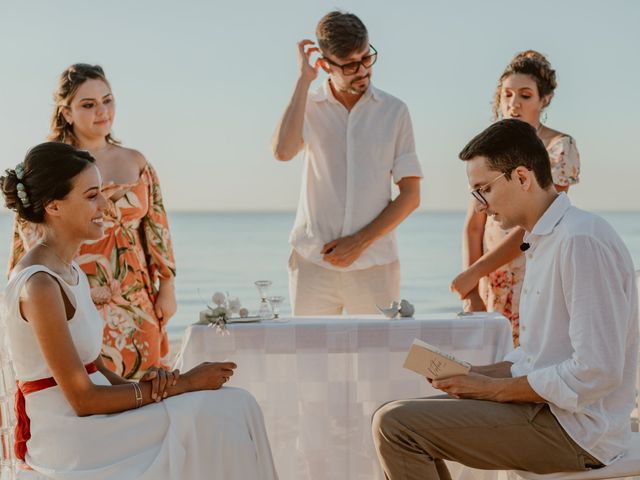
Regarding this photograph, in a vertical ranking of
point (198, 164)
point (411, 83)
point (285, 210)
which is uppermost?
point (411, 83)

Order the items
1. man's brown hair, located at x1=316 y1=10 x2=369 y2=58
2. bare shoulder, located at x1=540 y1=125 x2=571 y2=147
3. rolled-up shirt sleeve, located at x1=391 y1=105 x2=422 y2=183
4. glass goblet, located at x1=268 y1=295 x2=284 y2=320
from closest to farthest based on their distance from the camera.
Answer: glass goblet, located at x1=268 y1=295 x2=284 y2=320
man's brown hair, located at x1=316 y1=10 x2=369 y2=58
bare shoulder, located at x1=540 y1=125 x2=571 y2=147
rolled-up shirt sleeve, located at x1=391 y1=105 x2=422 y2=183

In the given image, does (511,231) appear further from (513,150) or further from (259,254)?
(259,254)

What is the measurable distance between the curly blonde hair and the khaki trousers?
2.23 metres

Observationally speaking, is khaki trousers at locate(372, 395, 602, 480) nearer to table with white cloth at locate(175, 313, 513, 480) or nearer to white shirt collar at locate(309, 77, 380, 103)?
table with white cloth at locate(175, 313, 513, 480)

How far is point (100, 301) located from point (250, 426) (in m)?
1.50

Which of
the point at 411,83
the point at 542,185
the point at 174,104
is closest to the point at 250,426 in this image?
the point at 542,185

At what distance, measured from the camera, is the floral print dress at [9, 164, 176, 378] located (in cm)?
458

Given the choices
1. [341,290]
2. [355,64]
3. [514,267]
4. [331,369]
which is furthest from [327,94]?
[331,369]

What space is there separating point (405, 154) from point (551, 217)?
182 cm

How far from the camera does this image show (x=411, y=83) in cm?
2645

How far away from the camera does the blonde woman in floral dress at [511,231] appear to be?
4715 mm

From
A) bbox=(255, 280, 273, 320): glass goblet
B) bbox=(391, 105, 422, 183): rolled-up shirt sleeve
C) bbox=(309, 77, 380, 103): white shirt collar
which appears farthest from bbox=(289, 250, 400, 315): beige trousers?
bbox=(309, 77, 380, 103): white shirt collar

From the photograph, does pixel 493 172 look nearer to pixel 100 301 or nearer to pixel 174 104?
pixel 100 301

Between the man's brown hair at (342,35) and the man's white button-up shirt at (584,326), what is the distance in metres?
1.74
